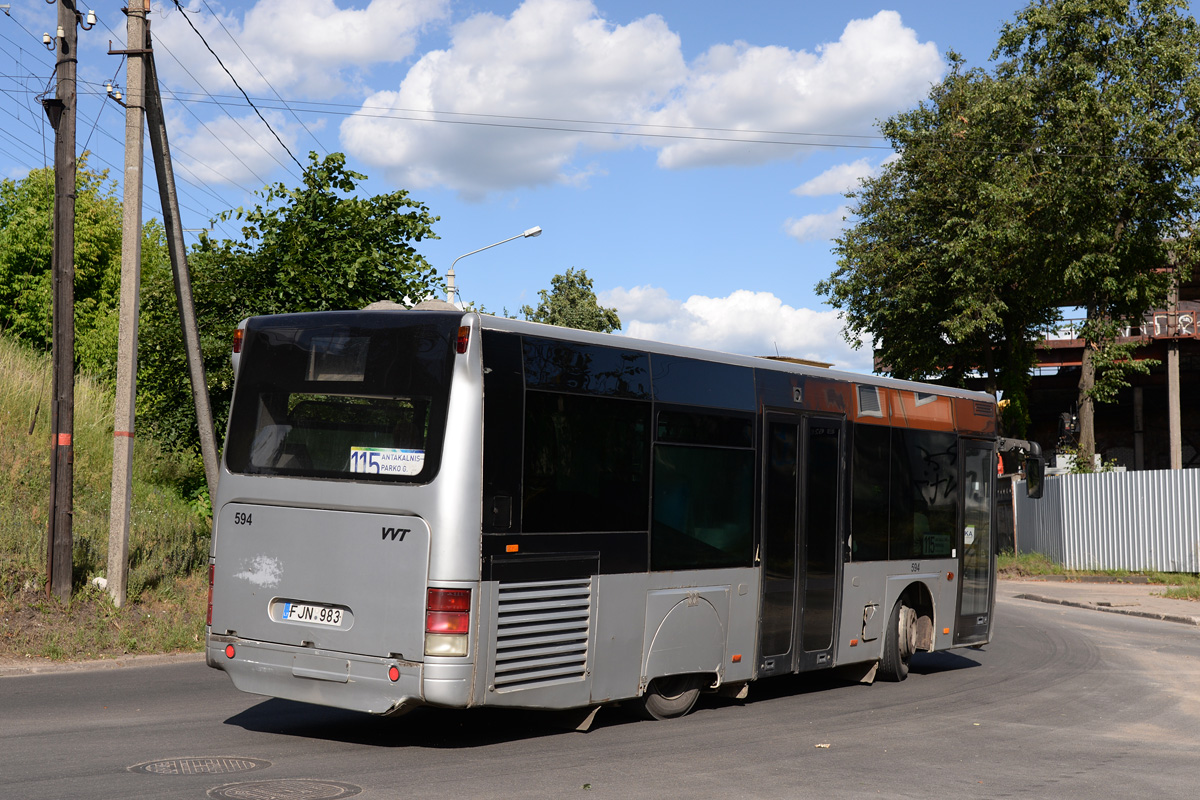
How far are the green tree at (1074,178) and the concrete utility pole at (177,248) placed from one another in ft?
84.1

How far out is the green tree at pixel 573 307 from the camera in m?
61.5

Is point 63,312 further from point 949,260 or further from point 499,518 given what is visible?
point 949,260

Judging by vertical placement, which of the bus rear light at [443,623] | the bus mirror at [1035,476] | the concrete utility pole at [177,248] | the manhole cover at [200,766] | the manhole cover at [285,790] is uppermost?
the concrete utility pole at [177,248]

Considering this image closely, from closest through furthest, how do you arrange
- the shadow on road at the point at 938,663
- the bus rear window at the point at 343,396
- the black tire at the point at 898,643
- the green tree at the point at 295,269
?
the bus rear window at the point at 343,396 < the black tire at the point at 898,643 < the shadow on road at the point at 938,663 < the green tree at the point at 295,269

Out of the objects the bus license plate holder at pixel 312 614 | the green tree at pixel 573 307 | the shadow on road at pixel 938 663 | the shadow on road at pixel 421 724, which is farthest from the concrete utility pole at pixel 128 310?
the green tree at pixel 573 307

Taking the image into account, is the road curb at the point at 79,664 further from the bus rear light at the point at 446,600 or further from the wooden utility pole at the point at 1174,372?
the wooden utility pole at the point at 1174,372

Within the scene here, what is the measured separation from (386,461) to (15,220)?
36585mm

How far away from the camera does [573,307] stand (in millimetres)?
62094

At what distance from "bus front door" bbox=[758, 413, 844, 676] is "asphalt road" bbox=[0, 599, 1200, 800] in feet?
1.90

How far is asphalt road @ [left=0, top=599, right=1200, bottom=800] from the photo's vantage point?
6918 mm

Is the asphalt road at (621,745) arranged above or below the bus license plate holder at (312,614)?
below

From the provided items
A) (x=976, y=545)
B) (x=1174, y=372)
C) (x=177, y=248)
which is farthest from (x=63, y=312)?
(x=1174, y=372)

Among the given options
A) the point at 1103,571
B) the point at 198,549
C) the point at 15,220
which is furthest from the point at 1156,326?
the point at 15,220

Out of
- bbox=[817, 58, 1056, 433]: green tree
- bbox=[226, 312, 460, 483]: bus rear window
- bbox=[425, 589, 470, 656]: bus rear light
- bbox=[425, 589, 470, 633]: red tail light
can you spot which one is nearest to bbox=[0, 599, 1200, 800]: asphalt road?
bbox=[425, 589, 470, 656]: bus rear light
